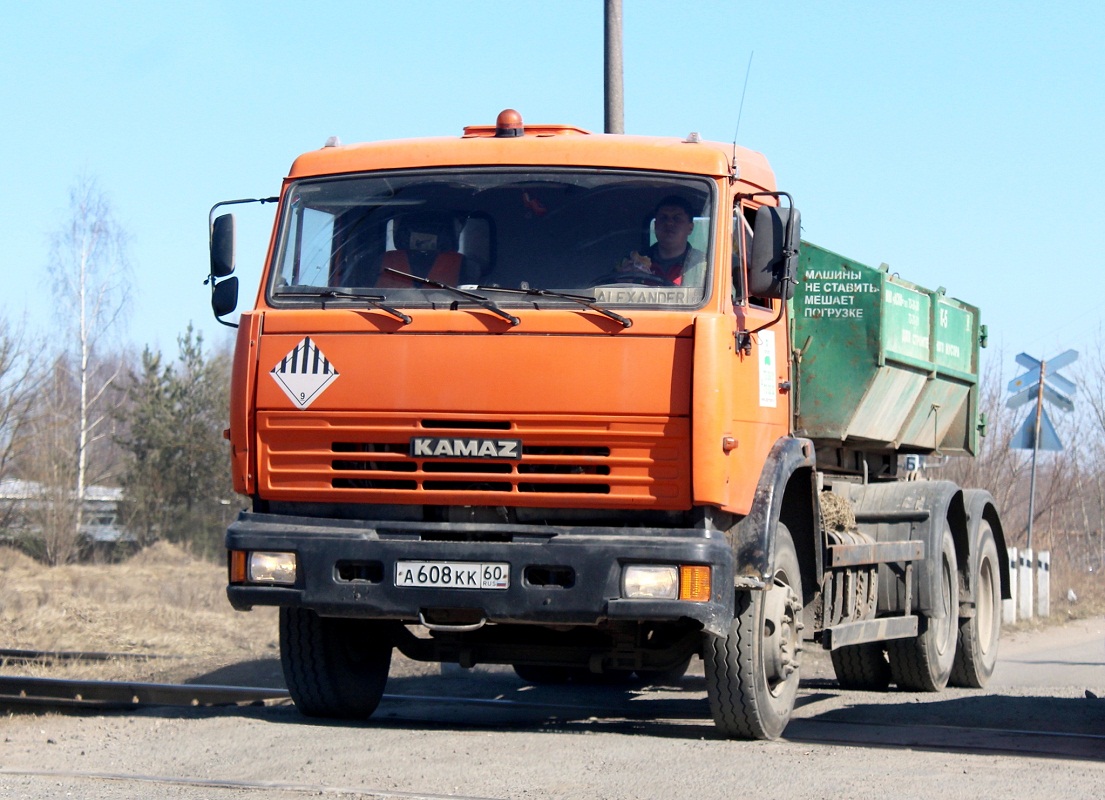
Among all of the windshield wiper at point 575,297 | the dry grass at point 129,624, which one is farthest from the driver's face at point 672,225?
the dry grass at point 129,624

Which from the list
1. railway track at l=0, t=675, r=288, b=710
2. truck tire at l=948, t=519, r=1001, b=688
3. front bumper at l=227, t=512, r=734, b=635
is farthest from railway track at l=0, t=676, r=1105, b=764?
truck tire at l=948, t=519, r=1001, b=688

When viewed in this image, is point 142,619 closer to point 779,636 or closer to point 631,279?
point 779,636

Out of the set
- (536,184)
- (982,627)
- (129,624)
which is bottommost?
(129,624)

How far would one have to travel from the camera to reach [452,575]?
269 inches

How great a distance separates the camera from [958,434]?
40.8ft

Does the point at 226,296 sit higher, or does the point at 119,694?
the point at 226,296

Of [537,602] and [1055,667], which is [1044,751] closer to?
[537,602]

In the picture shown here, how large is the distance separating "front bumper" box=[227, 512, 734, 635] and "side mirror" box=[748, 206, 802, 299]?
130 centimetres

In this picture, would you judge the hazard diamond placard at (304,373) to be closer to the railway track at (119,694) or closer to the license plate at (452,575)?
the license plate at (452,575)

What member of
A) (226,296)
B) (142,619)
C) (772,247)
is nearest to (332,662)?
(226,296)

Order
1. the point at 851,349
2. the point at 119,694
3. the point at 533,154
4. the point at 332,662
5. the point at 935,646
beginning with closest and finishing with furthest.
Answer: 1. the point at 533,154
2. the point at 332,662
3. the point at 851,349
4. the point at 119,694
5. the point at 935,646

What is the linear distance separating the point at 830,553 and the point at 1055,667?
18.3 ft

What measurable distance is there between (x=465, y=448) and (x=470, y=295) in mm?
729

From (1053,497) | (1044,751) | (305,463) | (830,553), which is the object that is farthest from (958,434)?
(1053,497)
